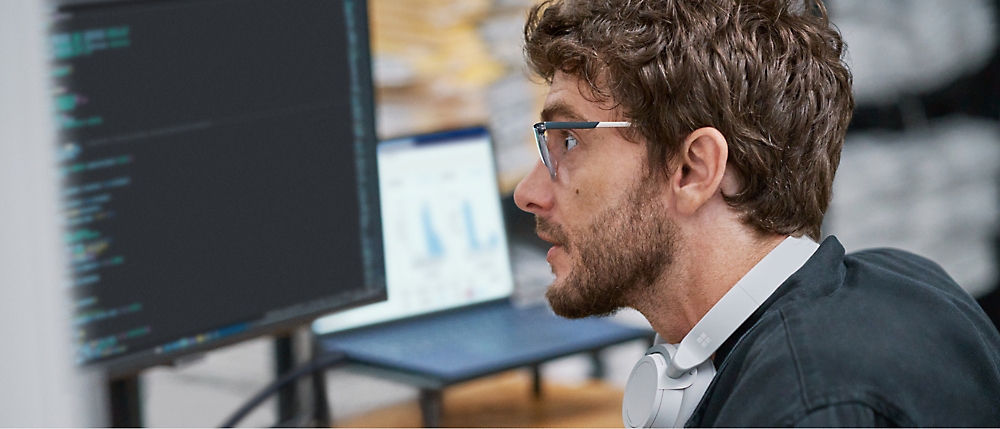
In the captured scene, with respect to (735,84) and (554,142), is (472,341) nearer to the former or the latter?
(554,142)

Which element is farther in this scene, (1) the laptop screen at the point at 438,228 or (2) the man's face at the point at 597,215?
(1) the laptop screen at the point at 438,228

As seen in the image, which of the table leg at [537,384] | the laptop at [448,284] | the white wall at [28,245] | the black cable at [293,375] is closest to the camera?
the white wall at [28,245]

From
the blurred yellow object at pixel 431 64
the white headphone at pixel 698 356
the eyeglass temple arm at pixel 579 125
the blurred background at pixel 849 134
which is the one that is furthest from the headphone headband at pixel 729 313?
the blurred yellow object at pixel 431 64

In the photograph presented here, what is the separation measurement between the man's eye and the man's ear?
0.12 meters

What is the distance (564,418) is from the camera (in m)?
1.43

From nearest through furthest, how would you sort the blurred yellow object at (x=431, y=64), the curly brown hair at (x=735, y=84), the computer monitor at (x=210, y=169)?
the computer monitor at (x=210, y=169)
the curly brown hair at (x=735, y=84)
the blurred yellow object at (x=431, y=64)

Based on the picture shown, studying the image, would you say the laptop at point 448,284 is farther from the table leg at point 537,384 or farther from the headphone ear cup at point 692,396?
the headphone ear cup at point 692,396

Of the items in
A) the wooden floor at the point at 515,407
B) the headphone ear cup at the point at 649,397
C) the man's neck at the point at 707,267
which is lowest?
the wooden floor at the point at 515,407

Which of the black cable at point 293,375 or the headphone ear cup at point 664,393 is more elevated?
the headphone ear cup at point 664,393

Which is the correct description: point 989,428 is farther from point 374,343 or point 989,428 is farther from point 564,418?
point 374,343

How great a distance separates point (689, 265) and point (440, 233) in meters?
0.70

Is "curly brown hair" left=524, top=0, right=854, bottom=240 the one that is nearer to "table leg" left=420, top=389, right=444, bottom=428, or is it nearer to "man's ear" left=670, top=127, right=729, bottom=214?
"man's ear" left=670, top=127, right=729, bottom=214

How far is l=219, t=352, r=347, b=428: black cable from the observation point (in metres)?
1.17

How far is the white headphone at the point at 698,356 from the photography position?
84 centimetres
